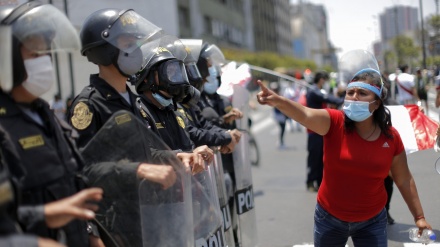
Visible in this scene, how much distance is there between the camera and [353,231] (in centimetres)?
340

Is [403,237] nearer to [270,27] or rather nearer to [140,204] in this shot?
[140,204]

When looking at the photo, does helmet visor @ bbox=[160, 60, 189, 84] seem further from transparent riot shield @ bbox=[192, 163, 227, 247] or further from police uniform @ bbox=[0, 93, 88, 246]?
police uniform @ bbox=[0, 93, 88, 246]

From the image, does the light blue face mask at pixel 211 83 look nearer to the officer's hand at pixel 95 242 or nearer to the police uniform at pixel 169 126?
the police uniform at pixel 169 126

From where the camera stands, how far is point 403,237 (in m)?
5.12

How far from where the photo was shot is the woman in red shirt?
3336mm

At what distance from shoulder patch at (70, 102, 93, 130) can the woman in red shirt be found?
1.22 meters

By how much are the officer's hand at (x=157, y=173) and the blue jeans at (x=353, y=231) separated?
1.34 metres

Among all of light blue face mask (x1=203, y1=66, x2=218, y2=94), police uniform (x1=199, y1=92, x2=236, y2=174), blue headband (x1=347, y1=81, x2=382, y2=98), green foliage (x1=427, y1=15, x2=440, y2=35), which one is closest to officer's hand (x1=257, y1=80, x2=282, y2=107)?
blue headband (x1=347, y1=81, x2=382, y2=98)

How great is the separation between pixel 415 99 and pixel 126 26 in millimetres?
4664

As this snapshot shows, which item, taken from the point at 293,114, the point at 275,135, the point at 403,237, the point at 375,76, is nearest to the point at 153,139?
the point at 293,114

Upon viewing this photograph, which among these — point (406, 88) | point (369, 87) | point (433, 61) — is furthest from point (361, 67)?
point (406, 88)

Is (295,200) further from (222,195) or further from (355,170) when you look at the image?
(355,170)

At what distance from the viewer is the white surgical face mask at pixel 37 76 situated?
2186 mm

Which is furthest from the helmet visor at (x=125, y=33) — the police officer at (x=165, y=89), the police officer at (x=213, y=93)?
the police officer at (x=213, y=93)
